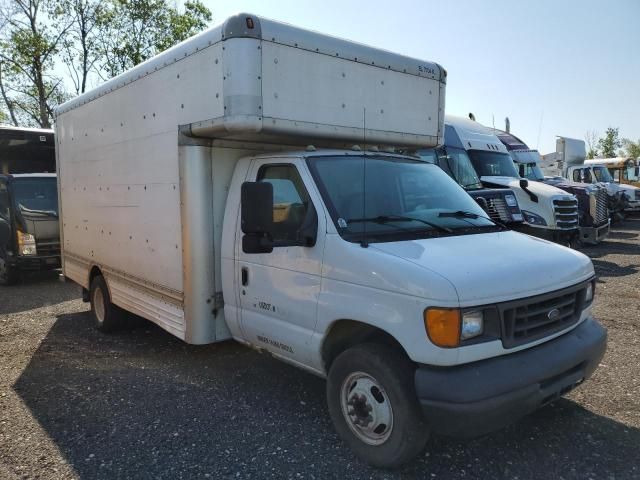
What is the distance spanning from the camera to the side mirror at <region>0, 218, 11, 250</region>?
9.96m

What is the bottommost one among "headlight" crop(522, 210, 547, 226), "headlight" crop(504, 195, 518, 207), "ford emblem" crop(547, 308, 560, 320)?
"ford emblem" crop(547, 308, 560, 320)

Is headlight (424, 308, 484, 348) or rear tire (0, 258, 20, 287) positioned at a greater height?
headlight (424, 308, 484, 348)

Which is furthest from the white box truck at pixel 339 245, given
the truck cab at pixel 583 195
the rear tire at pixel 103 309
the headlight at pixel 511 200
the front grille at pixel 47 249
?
the truck cab at pixel 583 195

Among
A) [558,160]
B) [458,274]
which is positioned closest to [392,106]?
[458,274]

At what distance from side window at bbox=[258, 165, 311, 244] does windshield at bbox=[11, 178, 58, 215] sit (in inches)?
316

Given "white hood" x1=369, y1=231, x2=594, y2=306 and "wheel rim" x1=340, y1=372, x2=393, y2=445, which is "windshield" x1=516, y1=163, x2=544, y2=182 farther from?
"wheel rim" x1=340, y1=372, x2=393, y2=445

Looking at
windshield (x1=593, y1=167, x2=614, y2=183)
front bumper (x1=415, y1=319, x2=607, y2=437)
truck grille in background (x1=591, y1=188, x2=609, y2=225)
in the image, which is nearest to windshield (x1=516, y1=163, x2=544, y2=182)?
truck grille in background (x1=591, y1=188, x2=609, y2=225)

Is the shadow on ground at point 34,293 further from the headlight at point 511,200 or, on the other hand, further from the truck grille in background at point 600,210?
the truck grille in background at point 600,210

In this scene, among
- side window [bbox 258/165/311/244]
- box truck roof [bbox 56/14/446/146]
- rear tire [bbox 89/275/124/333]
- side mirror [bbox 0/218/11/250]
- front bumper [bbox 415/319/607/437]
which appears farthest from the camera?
side mirror [bbox 0/218/11/250]

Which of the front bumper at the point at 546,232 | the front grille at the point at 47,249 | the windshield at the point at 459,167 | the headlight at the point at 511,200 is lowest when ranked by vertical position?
the front grille at the point at 47,249

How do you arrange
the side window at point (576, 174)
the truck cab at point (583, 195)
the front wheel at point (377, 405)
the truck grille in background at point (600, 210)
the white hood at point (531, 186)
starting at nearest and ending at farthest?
the front wheel at point (377, 405) → the white hood at point (531, 186) → the truck cab at point (583, 195) → the truck grille in background at point (600, 210) → the side window at point (576, 174)

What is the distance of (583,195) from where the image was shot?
43.3 feet

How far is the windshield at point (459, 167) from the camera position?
1027 centimetres

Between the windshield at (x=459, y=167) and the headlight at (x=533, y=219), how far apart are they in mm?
1330
